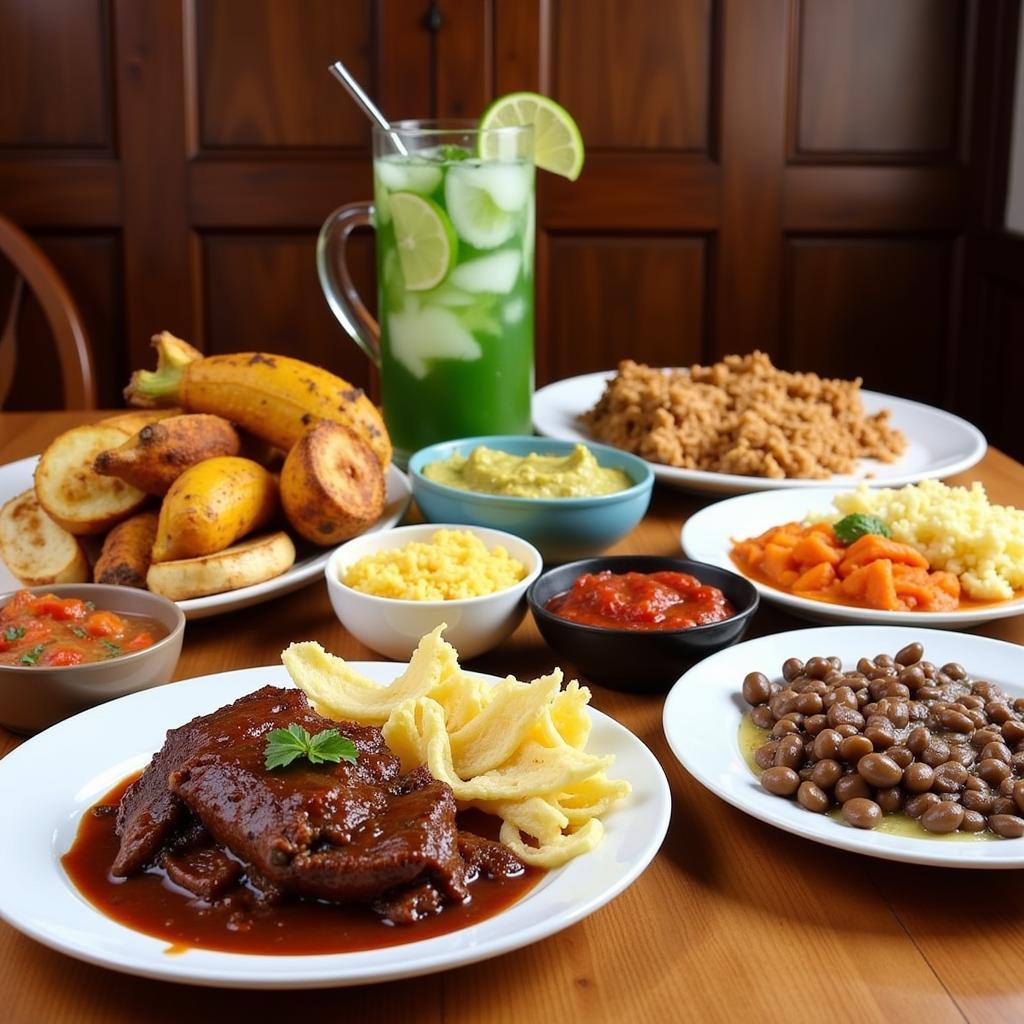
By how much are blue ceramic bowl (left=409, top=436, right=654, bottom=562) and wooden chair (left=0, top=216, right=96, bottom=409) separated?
65.8 inches

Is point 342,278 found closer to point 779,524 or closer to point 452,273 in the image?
point 452,273

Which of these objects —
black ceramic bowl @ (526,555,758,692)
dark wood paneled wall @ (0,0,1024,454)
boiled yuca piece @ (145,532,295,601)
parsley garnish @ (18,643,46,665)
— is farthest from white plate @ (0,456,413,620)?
dark wood paneled wall @ (0,0,1024,454)

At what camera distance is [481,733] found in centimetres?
130

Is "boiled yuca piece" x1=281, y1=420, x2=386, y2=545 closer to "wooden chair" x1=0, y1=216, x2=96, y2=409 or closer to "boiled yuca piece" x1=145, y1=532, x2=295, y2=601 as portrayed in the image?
"boiled yuca piece" x1=145, y1=532, x2=295, y2=601

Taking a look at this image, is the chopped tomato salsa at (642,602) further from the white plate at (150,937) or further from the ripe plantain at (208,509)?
the ripe plantain at (208,509)

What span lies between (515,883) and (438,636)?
0.30 m

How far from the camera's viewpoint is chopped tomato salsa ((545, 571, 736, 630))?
165 centimetres

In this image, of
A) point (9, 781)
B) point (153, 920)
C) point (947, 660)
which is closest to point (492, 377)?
point (947, 660)

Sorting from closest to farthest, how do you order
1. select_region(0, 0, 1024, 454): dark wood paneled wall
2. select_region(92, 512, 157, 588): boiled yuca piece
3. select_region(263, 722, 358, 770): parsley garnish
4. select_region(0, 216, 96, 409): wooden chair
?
select_region(263, 722, 358, 770): parsley garnish, select_region(92, 512, 157, 588): boiled yuca piece, select_region(0, 216, 96, 409): wooden chair, select_region(0, 0, 1024, 454): dark wood paneled wall

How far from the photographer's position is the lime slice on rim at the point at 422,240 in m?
2.31

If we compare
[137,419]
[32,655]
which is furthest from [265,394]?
[32,655]

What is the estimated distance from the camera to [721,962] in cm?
111

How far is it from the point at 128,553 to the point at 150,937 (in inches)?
34.8

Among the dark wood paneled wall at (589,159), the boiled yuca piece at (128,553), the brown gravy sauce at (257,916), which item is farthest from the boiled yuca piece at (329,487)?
the dark wood paneled wall at (589,159)
